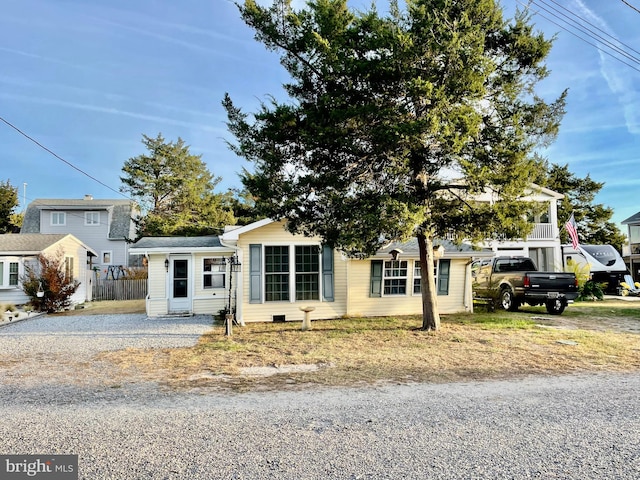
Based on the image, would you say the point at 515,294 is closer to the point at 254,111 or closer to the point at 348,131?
the point at 348,131

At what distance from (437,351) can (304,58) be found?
8.28 metres

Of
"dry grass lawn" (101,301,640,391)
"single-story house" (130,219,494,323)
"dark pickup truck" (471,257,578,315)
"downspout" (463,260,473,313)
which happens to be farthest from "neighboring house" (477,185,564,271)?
"dry grass lawn" (101,301,640,391)

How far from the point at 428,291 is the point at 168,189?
81.9 feet

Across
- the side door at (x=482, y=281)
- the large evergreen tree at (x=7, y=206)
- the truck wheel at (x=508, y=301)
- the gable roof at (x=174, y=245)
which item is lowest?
the truck wheel at (x=508, y=301)

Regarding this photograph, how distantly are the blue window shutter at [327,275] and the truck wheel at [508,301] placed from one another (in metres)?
6.98

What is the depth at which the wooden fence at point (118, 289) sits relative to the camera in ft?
80.9

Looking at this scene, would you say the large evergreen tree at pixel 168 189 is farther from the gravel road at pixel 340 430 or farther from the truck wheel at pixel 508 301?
the gravel road at pixel 340 430

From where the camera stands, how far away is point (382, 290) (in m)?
15.4

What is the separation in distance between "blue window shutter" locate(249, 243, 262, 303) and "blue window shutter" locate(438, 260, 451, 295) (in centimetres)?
682

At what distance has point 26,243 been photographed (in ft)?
64.4

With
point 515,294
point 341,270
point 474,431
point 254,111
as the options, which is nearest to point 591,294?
point 515,294

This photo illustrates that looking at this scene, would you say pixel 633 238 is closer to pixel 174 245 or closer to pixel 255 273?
pixel 255 273

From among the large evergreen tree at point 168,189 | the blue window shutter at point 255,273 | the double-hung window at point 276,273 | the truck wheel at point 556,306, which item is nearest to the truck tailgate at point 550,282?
the truck wheel at point 556,306

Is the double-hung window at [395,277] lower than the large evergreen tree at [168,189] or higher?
lower
